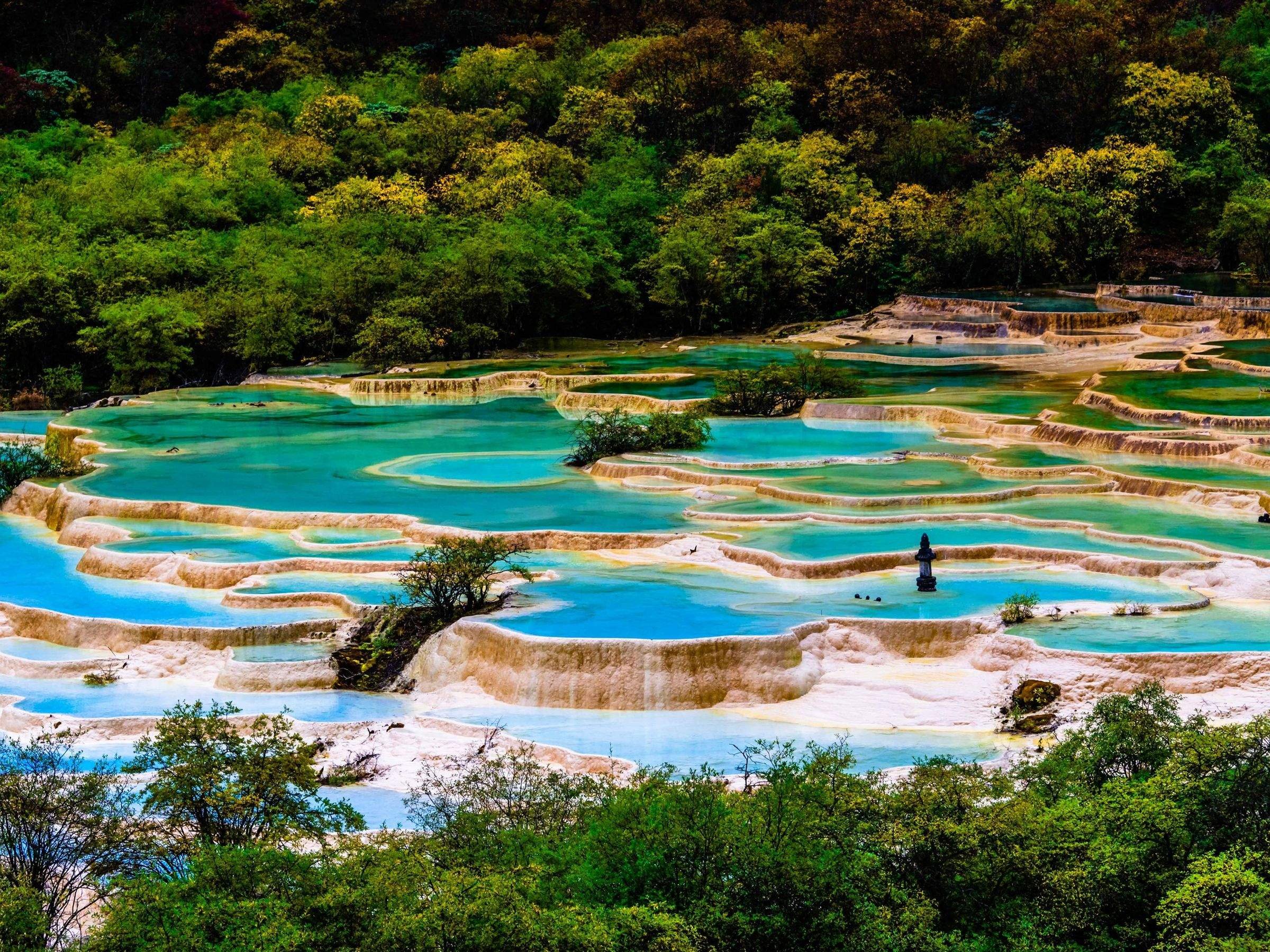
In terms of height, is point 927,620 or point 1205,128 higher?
point 1205,128

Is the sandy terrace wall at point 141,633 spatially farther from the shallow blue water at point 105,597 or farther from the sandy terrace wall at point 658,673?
the sandy terrace wall at point 658,673

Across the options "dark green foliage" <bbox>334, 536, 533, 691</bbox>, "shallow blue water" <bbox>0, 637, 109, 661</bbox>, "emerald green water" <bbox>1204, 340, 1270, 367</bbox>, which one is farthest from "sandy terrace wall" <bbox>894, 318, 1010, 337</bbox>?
"shallow blue water" <bbox>0, 637, 109, 661</bbox>

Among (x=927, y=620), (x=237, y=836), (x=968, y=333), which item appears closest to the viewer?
(x=237, y=836)

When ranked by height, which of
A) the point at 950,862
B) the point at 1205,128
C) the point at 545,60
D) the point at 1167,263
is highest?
the point at 545,60

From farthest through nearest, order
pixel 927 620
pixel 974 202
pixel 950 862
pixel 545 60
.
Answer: pixel 545 60 → pixel 974 202 → pixel 927 620 → pixel 950 862

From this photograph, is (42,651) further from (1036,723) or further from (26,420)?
(26,420)

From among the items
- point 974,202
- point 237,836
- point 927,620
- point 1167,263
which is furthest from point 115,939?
point 1167,263

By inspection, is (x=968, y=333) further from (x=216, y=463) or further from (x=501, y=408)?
(x=216, y=463)
